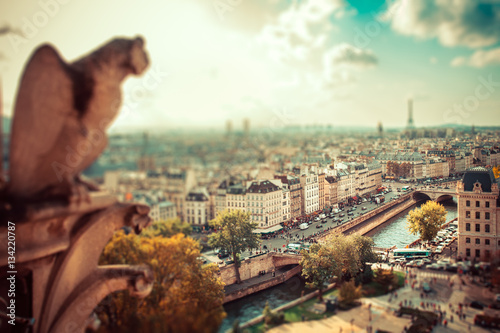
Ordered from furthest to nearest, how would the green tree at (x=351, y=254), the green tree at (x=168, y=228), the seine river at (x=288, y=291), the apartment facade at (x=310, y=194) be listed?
the green tree at (x=168, y=228)
the apartment facade at (x=310, y=194)
the seine river at (x=288, y=291)
the green tree at (x=351, y=254)

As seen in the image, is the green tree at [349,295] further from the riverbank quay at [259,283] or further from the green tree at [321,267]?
the riverbank quay at [259,283]

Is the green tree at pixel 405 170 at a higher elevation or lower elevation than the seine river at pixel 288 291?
higher

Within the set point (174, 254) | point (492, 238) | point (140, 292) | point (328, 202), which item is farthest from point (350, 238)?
point (140, 292)

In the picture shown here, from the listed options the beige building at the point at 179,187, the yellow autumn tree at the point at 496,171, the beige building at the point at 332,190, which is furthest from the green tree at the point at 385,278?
the beige building at the point at 179,187

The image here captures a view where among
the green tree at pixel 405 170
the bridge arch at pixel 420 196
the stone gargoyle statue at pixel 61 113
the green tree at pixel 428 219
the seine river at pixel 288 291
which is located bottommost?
the seine river at pixel 288 291

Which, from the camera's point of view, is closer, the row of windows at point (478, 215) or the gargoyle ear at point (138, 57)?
the gargoyle ear at point (138, 57)

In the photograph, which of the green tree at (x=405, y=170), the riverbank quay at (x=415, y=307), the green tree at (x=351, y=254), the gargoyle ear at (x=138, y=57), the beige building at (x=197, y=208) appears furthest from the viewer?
the beige building at (x=197, y=208)

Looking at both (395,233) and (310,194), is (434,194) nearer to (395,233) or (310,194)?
(395,233)
